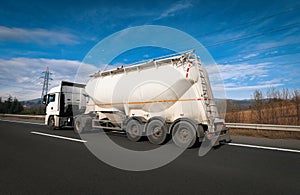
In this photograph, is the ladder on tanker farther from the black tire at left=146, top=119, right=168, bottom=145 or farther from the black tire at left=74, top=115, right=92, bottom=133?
the black tire at left=74, top=115, right=92, bottom=133

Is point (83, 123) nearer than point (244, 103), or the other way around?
point (83, 123)

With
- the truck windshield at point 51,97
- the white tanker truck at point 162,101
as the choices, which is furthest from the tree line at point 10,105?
the white tanker truck at point 162,101

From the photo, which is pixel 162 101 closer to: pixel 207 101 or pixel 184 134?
pixel 184 134

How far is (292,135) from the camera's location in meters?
8.99

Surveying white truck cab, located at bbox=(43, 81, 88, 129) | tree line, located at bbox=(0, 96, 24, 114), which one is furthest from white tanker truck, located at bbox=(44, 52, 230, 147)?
tree line, located at bbox=(0, 96, 24, 114)

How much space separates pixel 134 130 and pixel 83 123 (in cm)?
395

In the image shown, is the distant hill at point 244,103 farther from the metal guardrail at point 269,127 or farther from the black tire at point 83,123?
the black tire at point 83,123

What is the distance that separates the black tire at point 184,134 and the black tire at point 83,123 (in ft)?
18.6

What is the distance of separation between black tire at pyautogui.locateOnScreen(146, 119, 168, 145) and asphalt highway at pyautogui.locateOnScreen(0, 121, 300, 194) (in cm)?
143

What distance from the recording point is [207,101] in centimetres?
686

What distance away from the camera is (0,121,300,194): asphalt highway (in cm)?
338

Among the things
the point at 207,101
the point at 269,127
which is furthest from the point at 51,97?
the point at 269,127

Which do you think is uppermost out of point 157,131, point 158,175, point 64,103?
point 64,103

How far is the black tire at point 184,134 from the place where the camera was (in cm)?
641
